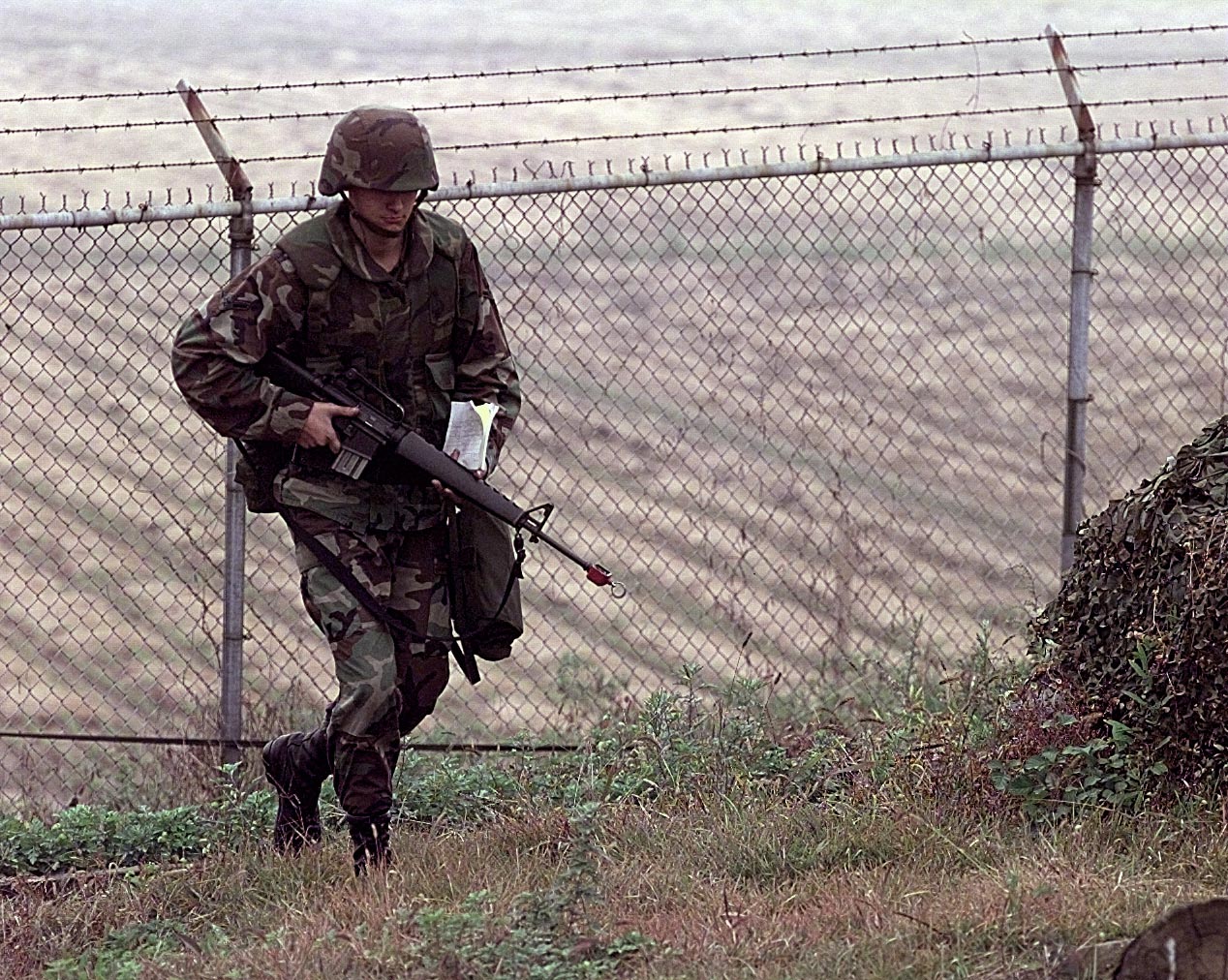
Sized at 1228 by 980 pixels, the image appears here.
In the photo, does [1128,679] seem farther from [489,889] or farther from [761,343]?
[761,343]

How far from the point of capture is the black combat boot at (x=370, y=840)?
15.0 feet

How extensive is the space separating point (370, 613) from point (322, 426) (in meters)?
0.50

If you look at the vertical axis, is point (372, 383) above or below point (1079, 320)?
below

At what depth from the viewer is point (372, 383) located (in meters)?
4.59

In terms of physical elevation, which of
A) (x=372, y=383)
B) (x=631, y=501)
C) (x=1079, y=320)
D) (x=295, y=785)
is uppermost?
(x=1079, y=320)

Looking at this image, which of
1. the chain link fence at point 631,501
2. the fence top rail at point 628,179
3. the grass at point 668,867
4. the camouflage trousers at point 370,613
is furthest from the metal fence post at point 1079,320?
the camouflage trousers at point 370,613

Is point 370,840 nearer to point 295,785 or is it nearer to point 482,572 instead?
point 295,785

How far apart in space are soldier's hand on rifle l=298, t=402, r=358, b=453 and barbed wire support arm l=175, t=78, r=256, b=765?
117 cm

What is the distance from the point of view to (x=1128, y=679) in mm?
4395

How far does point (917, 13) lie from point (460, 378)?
27.1m

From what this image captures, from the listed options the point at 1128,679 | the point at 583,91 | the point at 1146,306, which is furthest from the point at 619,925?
the point at 583,91

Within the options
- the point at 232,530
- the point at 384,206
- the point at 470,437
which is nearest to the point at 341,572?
the point at 470,437

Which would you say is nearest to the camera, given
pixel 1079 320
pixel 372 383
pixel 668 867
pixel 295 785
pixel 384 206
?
pixel 668 867

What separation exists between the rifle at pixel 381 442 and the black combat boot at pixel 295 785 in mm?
815
